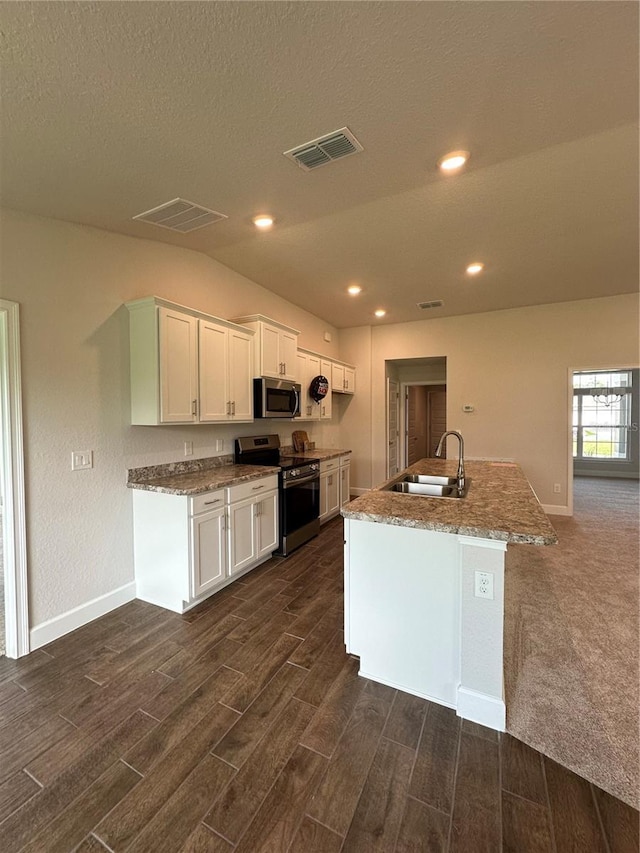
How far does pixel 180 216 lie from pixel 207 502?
212 centimetres

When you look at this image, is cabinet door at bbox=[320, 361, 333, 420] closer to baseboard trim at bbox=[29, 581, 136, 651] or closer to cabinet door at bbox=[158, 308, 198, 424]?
cabinet door at bbox=[158, 308, 198, 424]

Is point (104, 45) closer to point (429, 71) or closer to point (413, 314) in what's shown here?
point (429, 71)

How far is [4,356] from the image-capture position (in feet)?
6.98

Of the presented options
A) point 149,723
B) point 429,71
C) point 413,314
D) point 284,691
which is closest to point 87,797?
point 149,723

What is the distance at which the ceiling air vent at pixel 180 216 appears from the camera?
2.39m

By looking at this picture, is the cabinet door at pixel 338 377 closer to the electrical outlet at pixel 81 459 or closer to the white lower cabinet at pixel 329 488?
the white lower cabinet at pixel 329 488

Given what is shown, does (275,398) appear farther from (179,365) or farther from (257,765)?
(257,765)

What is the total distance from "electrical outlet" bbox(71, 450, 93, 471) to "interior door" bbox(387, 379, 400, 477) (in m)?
4.72

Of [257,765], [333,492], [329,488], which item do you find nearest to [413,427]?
[333,492]

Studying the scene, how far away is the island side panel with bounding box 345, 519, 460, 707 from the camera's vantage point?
1775 millimetres

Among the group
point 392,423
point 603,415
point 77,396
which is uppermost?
point 77,396

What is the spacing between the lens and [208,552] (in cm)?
272

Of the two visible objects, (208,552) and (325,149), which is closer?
(325,149)

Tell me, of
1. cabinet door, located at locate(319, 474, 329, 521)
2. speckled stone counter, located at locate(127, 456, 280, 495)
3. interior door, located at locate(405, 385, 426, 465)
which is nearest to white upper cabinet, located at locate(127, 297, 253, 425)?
speckled stone counter, located at locate(127, 456, 280, 495)
